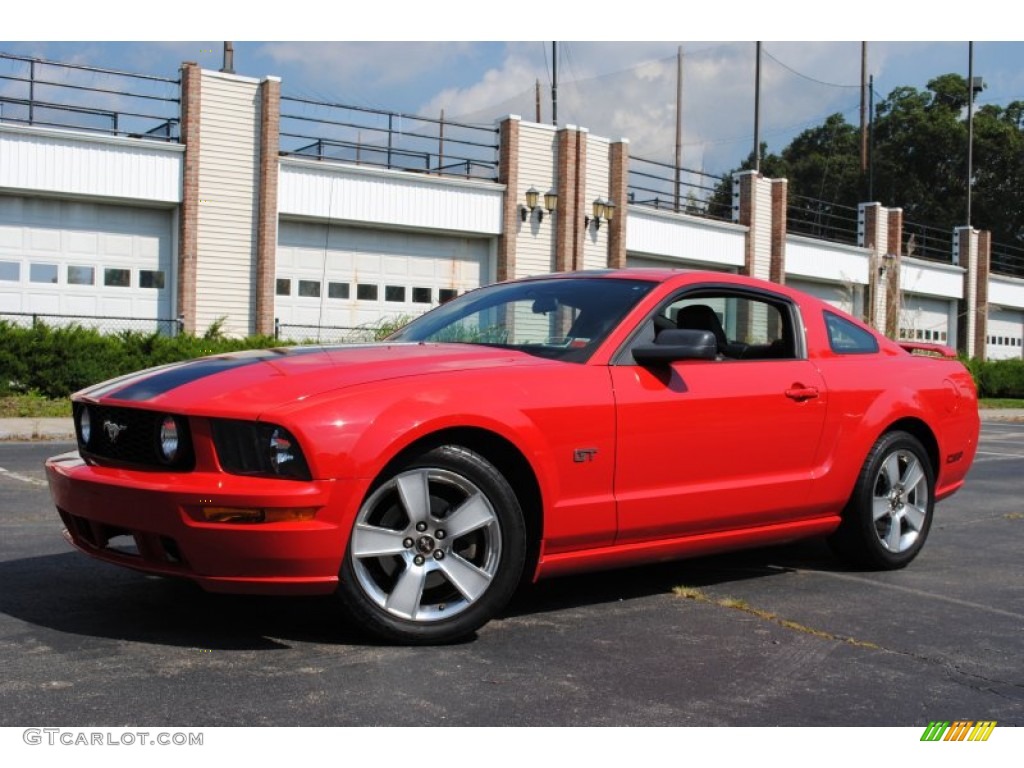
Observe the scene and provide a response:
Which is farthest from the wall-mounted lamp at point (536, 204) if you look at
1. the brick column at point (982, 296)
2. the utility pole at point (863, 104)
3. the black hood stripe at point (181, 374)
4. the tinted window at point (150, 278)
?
the utility pole at point (863, 104)

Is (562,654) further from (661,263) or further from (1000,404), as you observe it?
(661,263)

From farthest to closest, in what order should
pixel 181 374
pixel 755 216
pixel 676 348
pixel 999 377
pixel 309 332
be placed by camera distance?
pixel 755 216 < pixel 999 377 < pixel 309 332 < pixel 676 348 < pixel 181 374

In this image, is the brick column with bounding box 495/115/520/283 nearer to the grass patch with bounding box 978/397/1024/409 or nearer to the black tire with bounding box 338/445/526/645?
the grass patch with bounding box 978/397/1024/409

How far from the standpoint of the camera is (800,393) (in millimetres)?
5832

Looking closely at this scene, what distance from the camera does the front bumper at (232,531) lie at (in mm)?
4199

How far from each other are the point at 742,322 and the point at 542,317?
1258 mm

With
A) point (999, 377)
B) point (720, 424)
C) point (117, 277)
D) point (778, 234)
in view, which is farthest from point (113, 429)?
point (778, 234)

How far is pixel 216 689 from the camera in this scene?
152 inches

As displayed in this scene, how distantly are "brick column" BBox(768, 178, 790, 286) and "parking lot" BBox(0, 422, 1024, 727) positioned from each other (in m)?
33.6

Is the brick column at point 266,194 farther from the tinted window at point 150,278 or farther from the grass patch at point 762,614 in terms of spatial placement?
the grass patch at point 762,614

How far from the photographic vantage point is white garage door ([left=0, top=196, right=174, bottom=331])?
24.0 metres

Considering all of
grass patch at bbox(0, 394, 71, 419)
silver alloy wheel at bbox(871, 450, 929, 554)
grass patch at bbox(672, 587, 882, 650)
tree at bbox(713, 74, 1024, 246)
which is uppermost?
tree at bbox(713, 74, 1024, 246)

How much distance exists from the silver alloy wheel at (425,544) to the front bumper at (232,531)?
17 centimetres

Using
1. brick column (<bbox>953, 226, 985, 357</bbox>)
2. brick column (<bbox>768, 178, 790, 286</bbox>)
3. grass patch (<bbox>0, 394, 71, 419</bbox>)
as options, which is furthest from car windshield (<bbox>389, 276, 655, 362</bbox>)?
brick column (<bbox>953, 226, 985, 357</bbox>)
